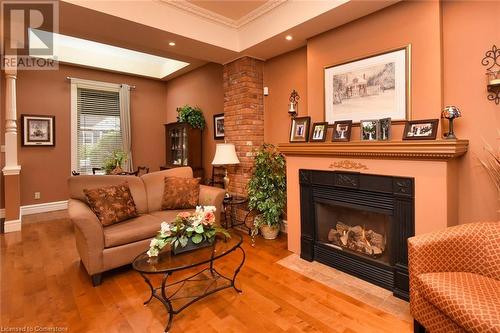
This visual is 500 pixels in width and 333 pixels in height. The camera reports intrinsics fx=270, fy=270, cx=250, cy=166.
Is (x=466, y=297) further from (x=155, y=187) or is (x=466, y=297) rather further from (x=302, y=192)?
(x=155, y=187)

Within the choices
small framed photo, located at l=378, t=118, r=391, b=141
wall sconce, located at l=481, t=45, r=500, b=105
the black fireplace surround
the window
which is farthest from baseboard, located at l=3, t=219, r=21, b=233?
wall sconce, located at l=481, t=45, r=500, b=105

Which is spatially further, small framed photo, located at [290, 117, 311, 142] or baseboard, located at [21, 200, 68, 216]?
baseboard, located at [21, 200, 68, 216]

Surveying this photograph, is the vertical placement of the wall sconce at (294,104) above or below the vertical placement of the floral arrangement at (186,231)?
above

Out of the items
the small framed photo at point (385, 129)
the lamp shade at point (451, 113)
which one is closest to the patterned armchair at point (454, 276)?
the lamp shade at point (451, 113)

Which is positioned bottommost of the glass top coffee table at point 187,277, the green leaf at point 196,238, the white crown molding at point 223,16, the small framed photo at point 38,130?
the glass top coffee table at point 187,277

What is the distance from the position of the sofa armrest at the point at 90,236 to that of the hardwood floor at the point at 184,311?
0.23 metres

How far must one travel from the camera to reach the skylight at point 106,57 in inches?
199

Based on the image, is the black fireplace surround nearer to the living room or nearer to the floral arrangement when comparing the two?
the living room

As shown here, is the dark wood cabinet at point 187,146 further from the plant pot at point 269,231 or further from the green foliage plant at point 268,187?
the plant pot at point 269,231

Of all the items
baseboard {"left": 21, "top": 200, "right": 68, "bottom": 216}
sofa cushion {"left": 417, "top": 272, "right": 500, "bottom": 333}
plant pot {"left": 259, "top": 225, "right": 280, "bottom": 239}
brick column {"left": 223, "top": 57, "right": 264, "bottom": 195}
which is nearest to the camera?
sofa cushion {"left": 417, "top": 272, "right": 500, "bottom": 333}

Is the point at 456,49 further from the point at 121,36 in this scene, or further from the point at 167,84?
the point at 167,84

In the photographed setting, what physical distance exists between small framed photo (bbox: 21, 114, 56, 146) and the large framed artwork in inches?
207

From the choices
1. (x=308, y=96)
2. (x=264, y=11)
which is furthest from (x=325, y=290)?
(x=264, y=11)

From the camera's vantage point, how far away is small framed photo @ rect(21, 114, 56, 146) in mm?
5031
